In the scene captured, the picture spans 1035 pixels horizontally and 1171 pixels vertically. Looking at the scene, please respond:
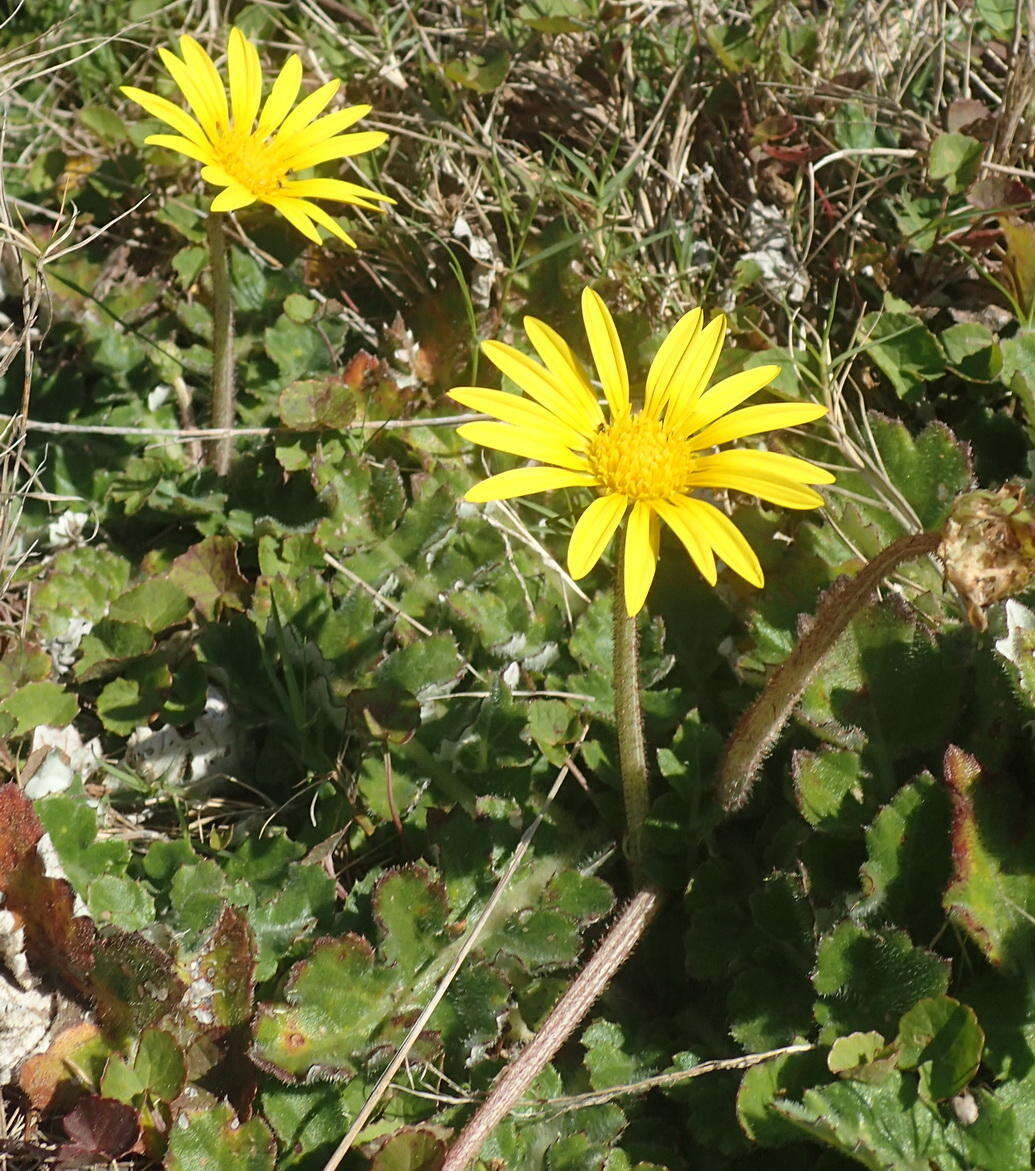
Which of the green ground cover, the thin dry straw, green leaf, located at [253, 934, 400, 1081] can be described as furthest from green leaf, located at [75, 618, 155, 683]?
green leaf, located at [253, 934, 400, 1081]

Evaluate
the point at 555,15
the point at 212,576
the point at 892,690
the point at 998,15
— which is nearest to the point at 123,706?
the point at 212,576

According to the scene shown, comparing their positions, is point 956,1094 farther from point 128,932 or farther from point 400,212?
point 400,212

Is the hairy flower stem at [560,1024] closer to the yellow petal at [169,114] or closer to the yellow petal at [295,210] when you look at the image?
the yellow petal at [295,210]

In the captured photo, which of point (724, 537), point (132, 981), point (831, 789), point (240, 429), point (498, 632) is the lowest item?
point (831, 789)

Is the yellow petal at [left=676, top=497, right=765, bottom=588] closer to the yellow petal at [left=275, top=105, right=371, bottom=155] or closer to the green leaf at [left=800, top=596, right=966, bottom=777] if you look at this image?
the green leaf at [left=800, top=596, right=966, bottom=777]

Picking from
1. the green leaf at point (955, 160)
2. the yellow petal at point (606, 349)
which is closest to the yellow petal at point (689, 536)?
the yellow petal at point (606, 349)

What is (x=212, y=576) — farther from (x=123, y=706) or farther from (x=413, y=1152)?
(x=413, y=1152)

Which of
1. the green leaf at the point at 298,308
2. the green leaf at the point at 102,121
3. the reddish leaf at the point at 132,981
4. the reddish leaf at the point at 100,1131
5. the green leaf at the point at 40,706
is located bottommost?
the reddish leaf at the point at 100,1131
